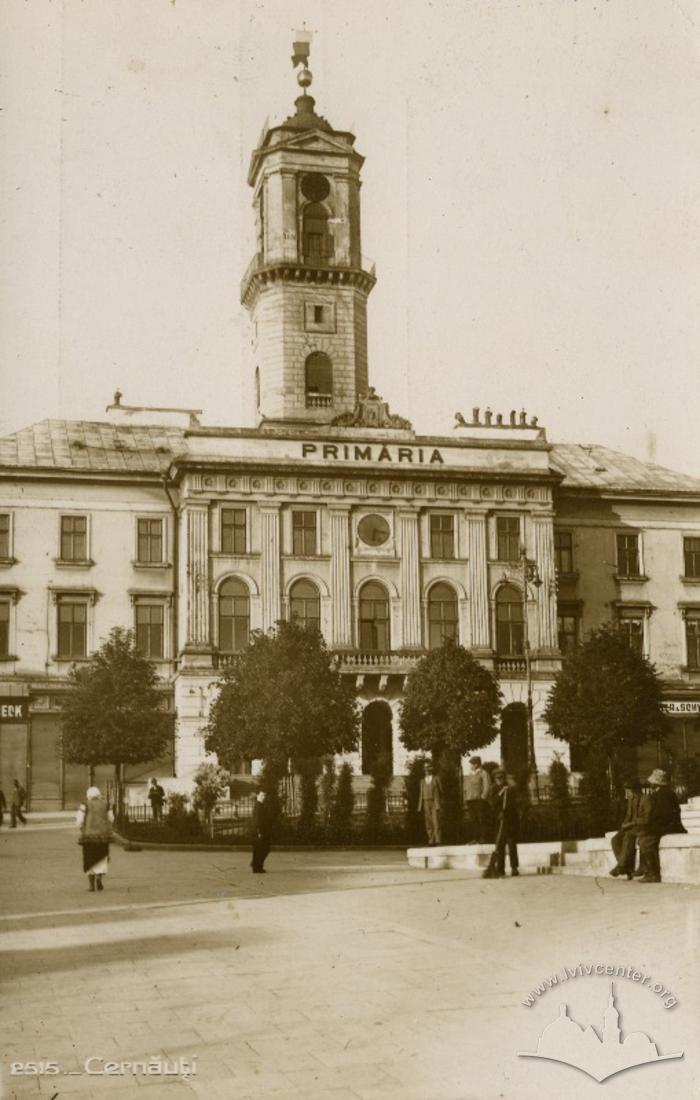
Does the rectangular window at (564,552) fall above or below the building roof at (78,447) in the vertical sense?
below

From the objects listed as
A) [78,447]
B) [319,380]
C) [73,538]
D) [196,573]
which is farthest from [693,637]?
[78,447]

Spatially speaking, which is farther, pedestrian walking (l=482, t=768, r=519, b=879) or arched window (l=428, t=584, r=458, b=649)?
arched window (l=428, t=584, r=458, b=649)

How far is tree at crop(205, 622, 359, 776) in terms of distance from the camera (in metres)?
35.6

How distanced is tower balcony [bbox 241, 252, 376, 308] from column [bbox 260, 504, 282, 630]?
1267cm

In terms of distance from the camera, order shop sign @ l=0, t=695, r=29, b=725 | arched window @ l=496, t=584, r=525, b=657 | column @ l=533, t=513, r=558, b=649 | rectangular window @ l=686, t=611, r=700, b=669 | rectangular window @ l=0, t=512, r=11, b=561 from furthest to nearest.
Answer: column @ l=533, t=513, r=558, b=649, arched window @ l=496, t=584, r=525, b=657, rectangular window @ l=686, t=611, r=700, b=669, rectangular window @ l=0, t=512, r=11, b=561, shop sign @ l=0, t=695, r=29, b=725

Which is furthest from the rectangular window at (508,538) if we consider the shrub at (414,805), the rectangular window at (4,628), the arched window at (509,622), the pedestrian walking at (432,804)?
Answer: the pedestrian walking at (432,804)

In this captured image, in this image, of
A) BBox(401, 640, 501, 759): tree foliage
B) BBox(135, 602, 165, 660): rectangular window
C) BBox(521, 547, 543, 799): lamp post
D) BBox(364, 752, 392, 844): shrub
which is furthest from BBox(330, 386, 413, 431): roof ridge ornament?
BBox(364, 752, 392, 844): shrub

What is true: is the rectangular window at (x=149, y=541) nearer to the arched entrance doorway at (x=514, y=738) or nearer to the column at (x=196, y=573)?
the column at (x=196, y=573)

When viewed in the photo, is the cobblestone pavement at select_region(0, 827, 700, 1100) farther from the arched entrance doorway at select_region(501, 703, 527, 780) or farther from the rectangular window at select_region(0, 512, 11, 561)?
the arched entrance doorway at select_region(501, 703, 527, 780)

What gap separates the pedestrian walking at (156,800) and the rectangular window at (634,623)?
48.9 feet

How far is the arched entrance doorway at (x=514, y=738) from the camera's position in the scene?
41.7 m

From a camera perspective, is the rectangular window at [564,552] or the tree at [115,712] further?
the rectangular window at [564,552]

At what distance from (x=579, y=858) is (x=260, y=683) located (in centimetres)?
1561

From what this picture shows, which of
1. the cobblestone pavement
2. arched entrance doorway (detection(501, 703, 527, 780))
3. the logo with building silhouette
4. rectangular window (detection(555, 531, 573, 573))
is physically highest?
rectangular window (detection(555, 531, 573, 573))
